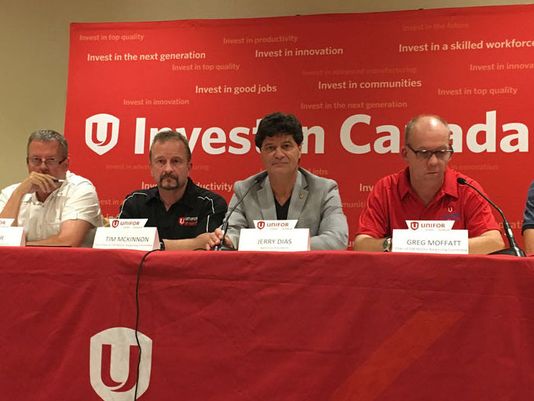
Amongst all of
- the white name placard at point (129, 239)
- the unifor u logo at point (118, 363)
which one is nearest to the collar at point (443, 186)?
the white name placard at point (129, 239)

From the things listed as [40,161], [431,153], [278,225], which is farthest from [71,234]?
[431,153]

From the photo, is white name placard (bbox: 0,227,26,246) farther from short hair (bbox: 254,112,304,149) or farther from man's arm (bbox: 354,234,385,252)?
man's arm (bbox: 354,234,385,252)

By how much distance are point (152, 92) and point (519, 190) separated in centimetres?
212

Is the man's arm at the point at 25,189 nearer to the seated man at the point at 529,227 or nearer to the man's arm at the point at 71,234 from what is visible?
the man's arm at the point at 71,234

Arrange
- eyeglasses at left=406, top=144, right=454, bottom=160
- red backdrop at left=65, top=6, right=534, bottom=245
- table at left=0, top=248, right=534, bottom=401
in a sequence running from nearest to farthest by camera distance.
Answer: table at left=0, top=248, right=534, bottom=401 → eyeglasses at left=406, top=144, right=454, bottom=160 → red backdrop at left=65, top=6, right=534, bottom=245

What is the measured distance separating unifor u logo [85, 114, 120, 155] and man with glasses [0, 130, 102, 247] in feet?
2.30

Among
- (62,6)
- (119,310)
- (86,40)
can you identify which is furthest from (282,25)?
(119,310)

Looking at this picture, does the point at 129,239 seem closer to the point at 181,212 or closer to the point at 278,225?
the point at 278,225

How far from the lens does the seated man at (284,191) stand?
2.41 meters

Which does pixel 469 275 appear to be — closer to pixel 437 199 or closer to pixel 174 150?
pixel 437 199

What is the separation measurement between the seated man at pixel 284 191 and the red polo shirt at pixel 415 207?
129mm

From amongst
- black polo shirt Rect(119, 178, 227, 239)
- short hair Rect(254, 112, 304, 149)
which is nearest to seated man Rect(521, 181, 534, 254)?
short hair Rect(254, 112, 304, 149)

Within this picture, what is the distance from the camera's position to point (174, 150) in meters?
2.69

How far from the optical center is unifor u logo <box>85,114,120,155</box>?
11.7 ft
